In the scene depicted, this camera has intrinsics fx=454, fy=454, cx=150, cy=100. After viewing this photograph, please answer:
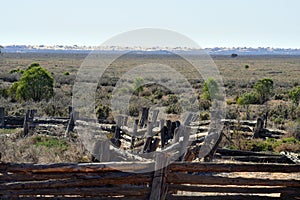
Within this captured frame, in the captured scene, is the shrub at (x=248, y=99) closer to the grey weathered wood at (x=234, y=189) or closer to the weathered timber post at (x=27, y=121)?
the weathered timber post at (x=27, y=121)

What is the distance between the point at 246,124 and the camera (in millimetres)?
15453

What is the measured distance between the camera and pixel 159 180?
591 centimetres

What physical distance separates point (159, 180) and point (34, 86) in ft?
54.9

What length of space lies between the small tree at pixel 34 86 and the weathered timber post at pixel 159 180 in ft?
53.3

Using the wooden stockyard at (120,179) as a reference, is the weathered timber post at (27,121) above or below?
below

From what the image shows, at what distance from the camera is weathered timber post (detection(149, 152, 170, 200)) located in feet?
19.0

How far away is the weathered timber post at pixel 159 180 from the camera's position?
5.79m

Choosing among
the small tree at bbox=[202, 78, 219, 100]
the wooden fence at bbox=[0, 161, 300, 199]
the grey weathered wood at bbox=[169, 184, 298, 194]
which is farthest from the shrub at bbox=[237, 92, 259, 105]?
the wooden fence at bbox=[0, 161, 300, 199]

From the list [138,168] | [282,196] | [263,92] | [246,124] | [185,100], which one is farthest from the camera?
[263,92]

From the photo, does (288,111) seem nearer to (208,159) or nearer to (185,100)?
(185,100)

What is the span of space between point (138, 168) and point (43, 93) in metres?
16.8

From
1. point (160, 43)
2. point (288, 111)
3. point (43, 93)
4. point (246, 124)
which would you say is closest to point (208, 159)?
point (160, 43)

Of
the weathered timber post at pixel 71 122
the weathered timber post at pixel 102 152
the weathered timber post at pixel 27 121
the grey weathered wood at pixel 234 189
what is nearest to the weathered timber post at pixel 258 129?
the weathered timber post at pixel 71 122

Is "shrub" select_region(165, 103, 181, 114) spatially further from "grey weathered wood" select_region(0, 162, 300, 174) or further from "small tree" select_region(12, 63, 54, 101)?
"grey weathered wood" select_region(0, 162, 300, 174)
